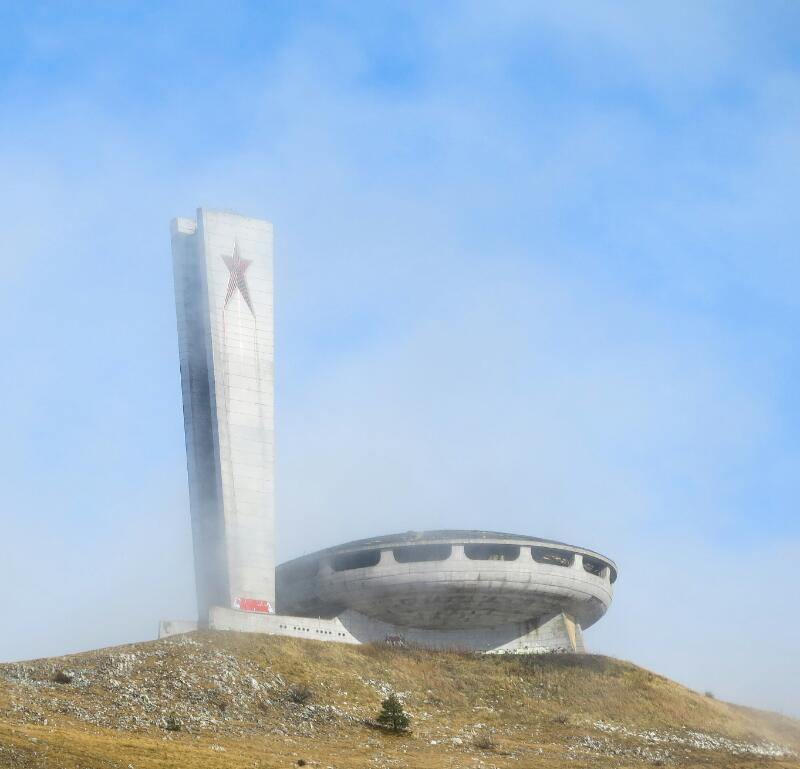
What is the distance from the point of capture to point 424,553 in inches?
2500

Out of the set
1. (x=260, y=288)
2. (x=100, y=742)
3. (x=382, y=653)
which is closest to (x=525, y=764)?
(x=100, y=742)

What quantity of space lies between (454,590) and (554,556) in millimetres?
6682

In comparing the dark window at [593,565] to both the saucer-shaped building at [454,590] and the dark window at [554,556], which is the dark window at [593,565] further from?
the dark window at [554,556]

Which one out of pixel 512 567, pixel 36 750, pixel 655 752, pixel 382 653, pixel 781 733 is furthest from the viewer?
pixel 512 567

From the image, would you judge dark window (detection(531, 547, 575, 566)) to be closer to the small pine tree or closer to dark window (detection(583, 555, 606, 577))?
dark window (detection(583, 555, 606, 577))

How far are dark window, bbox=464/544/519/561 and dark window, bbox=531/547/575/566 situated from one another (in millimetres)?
1431

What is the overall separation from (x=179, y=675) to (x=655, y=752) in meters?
18.3

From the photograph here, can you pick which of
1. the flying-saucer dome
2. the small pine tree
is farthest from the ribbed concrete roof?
the small pine tree

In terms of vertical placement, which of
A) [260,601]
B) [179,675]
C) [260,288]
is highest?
[260,288]

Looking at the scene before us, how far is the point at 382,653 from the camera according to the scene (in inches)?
2277

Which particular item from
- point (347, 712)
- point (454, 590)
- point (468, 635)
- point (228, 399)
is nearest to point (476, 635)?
point (468, 635)

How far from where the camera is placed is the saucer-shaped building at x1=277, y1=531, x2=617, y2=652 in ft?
206

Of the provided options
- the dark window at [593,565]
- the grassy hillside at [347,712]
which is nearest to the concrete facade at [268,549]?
the dark window at [593,565]

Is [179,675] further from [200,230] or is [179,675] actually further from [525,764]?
[200,230]
